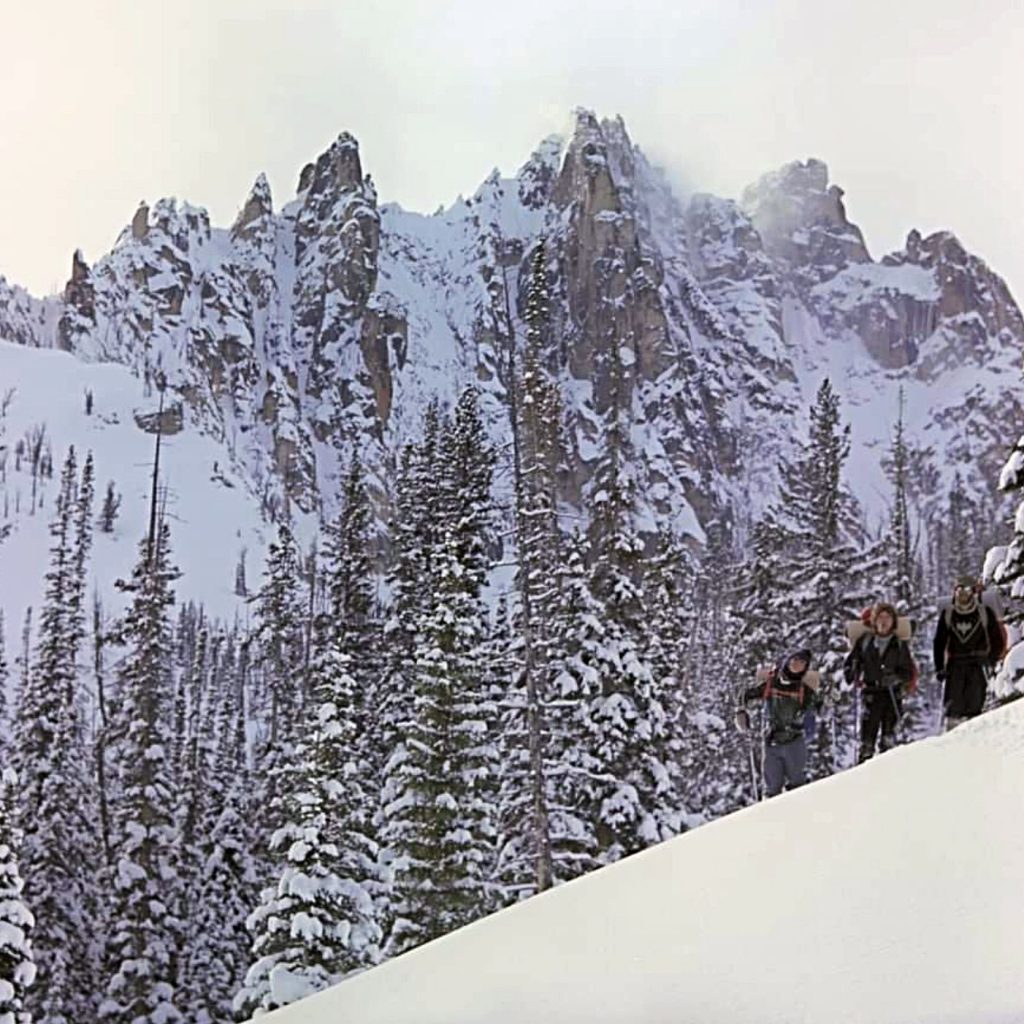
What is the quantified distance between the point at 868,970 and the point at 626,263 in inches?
6396

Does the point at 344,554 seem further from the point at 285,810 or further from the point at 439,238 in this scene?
the point at 439,238

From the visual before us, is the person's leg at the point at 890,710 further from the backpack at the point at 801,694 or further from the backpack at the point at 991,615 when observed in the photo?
the backpack at the point at 991,615

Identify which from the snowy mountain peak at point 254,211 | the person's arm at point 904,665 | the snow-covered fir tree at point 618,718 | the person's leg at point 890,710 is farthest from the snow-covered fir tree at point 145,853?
the snowy mountain peak at point 254,211

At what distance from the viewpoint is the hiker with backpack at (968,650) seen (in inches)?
343

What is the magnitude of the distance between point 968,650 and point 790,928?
4.88 metres

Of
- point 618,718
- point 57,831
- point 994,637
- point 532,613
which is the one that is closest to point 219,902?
point 57,831

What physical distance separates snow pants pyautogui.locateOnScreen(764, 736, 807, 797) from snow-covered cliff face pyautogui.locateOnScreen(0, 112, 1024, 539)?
119556 millimetres

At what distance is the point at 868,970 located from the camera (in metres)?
3.98

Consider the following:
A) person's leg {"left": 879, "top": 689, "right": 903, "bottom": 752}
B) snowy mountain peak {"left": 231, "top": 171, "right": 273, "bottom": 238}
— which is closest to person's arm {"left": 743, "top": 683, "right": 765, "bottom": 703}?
person's leg {"left": 879, "top": 689, "right": 903, "bottom": 752}

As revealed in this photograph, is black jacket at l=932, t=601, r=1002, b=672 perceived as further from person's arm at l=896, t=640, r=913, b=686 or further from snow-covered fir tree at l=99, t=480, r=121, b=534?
snow-covered fir tree at l=99, t=480, r=121, b=534

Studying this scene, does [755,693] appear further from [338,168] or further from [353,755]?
[338,168]

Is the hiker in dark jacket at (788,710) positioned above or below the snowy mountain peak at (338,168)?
below

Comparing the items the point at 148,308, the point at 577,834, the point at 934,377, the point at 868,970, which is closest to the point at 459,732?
the point at 577,834

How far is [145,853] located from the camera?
24672 mm
